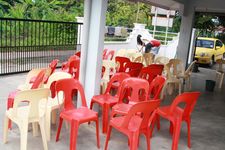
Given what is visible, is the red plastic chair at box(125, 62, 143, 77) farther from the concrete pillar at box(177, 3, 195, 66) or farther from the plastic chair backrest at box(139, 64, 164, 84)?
the concrete pillar at box(177, 3, 195, 66)

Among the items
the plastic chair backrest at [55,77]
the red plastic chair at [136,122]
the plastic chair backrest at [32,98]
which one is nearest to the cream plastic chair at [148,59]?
the plastic chair backrest at [55,77]

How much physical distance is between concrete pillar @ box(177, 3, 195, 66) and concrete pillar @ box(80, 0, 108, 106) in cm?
588

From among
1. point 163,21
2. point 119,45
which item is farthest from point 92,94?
point 163,21

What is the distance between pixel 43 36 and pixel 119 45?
4.66m

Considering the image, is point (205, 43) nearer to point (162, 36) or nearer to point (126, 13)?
point (162, 36)

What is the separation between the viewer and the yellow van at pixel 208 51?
1322cm

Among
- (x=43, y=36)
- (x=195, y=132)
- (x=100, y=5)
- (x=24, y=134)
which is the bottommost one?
(x=195, y=132)

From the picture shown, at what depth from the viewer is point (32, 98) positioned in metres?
3.22

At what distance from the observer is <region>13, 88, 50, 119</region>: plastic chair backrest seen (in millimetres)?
3146

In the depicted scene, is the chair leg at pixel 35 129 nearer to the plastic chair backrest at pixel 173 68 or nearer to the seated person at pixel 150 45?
the plastic chair backrest at pixel 173 68

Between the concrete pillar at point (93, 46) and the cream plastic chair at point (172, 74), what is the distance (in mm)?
2489

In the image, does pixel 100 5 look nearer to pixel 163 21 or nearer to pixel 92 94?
pixel 92 94

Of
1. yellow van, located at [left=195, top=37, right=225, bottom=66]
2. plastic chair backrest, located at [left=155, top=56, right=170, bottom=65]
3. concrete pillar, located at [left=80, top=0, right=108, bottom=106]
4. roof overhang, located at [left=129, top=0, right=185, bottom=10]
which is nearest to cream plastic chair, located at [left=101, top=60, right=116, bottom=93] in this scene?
concrete pillar, located at [left=80, top=0, right=108, bottom=106]

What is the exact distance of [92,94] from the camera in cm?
463
